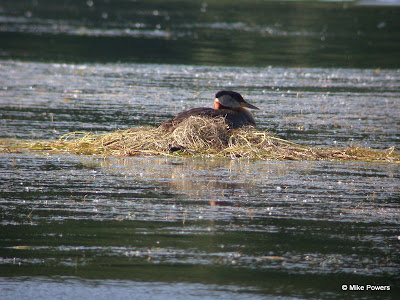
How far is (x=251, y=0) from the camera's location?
173 ft

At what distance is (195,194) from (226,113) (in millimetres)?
3661

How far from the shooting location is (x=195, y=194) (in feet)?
26.5

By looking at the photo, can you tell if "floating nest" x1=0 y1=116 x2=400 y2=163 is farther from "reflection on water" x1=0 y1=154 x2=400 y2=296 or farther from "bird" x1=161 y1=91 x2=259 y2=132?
"reflection on water" x1=0 y1=154 x2=400 y2=296

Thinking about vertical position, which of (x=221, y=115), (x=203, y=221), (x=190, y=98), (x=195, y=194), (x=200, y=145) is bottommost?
(x=203, y=221)

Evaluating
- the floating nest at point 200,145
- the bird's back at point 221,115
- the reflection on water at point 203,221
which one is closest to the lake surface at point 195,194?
the reflection on water at point 203,221

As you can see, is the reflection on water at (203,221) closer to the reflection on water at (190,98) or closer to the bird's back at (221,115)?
the bird's back at (221,115)

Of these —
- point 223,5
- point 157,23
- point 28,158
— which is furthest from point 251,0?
point 28,158

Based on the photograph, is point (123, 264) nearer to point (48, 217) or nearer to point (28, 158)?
point (48, 217)

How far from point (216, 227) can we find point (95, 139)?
4575 millimetres

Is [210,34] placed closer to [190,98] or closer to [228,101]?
[190,98]

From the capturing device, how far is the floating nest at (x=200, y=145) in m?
10.4

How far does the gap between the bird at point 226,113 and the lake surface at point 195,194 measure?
1.95 ft

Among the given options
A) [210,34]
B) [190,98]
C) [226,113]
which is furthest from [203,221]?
[210,34]

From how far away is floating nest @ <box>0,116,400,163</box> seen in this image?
34.2 ft
